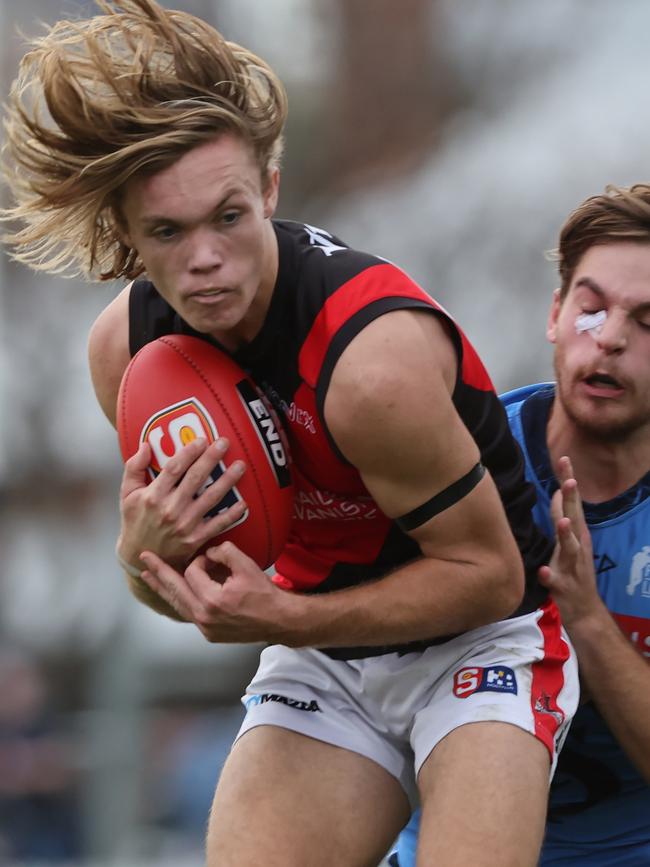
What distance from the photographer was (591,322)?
503cm

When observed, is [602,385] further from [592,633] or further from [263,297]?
[263,297]

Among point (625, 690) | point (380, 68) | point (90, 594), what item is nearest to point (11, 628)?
point (90, 594)

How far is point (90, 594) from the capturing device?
34.7ft

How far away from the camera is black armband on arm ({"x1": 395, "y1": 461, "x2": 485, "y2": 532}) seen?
13.7 feet

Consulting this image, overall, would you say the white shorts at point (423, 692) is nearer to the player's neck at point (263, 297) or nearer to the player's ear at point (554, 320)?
the player's ear at point (554, 320)

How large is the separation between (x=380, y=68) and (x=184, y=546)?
26.4 ft

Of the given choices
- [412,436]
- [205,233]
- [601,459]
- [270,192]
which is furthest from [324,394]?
[601,459]

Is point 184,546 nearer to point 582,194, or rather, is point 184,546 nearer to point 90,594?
point 90,594

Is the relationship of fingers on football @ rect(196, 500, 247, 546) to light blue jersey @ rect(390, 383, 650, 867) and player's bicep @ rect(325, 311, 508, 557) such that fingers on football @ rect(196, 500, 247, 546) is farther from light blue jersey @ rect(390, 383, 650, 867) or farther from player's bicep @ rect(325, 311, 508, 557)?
light blue jersey @ rect(390, 383, 650, 867)

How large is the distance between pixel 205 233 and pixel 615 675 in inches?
71.3

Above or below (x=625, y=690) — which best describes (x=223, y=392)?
above

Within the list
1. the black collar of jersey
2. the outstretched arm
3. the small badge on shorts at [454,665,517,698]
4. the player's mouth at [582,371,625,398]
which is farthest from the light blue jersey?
the small badge on shorts at [454,665,517,698]

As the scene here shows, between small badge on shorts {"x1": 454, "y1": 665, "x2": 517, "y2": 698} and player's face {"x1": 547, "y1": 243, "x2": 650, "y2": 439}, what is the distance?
0.93 meters

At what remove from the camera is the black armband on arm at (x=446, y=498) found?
13.7ft
